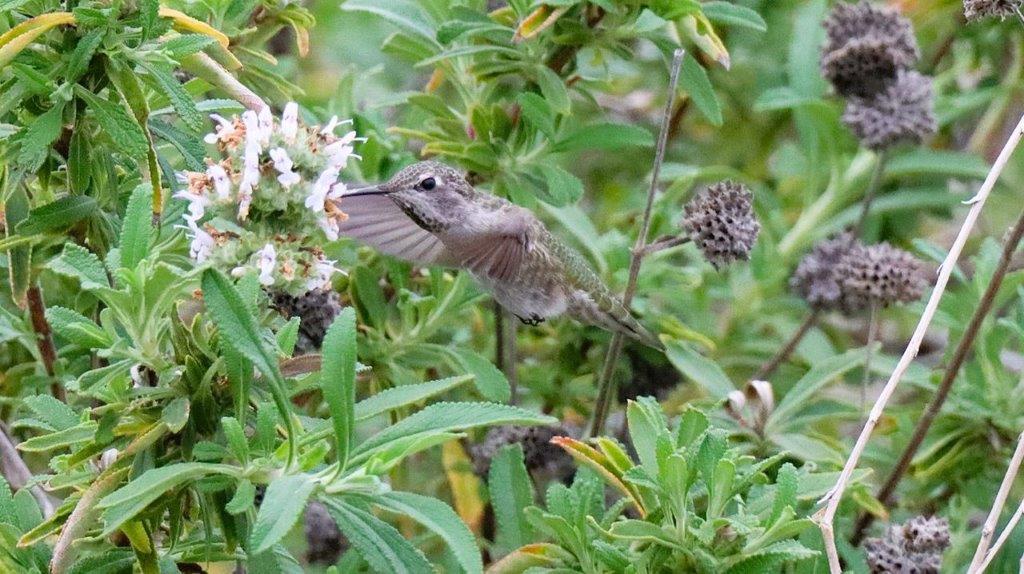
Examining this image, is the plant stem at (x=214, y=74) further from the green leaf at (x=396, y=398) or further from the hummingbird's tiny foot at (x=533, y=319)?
the hummingbird's tiny foot at (x=533, y=319)

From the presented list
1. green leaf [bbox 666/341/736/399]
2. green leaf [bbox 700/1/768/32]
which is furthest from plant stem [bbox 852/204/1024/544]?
green leaf [bbox 700/1/768/32]

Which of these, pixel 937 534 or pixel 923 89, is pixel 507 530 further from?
pixel 923 89

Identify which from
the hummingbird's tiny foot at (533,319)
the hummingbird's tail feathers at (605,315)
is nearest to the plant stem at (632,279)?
the hummingbird's tail feathers at (605,315)

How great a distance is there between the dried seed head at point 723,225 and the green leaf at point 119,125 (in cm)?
81

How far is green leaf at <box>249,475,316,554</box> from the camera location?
124 centimetres

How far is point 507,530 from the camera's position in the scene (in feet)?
6.20

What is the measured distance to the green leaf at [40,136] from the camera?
152 centimetres

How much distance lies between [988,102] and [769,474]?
66.9 inches

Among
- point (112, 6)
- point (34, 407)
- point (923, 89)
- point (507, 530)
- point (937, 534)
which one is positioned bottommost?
point (507, 530)

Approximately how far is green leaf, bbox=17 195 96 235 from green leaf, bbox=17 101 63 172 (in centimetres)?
10

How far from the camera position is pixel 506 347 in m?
2.57

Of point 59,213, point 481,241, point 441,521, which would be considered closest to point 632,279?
point 481,241

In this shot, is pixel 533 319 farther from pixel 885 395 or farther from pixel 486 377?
pixel 885 395

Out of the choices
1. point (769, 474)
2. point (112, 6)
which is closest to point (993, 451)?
point (769, 474)
